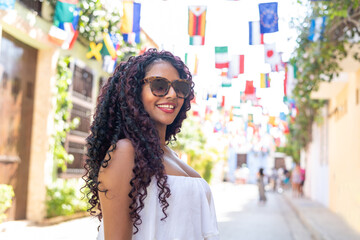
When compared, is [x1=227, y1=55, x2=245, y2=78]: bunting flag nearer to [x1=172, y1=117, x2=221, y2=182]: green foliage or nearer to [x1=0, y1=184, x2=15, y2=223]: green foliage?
[x1=0, y1=184, x2=15, y2=223]: green foliage

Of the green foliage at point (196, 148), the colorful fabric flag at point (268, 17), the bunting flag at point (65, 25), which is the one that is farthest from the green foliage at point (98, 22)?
the green foliage at point (196, 148)

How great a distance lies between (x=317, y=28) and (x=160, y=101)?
341 inches

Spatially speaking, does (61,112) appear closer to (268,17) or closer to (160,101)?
(268,17)

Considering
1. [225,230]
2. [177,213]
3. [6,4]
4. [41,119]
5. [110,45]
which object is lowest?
[225,230]

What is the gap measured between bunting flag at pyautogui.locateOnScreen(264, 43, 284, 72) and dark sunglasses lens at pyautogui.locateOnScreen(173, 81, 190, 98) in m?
9.23

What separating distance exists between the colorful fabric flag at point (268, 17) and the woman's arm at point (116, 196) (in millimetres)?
7500

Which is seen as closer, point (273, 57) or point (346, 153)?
point (273, 57)

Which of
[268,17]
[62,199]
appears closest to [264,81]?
[268,17]

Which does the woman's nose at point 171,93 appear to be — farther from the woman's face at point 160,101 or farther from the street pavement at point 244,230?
the street pavement at point 244,230

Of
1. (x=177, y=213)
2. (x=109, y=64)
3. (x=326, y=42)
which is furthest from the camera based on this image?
(x=109, y=64)

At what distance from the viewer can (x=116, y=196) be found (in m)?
1.97

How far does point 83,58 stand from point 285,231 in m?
6.57

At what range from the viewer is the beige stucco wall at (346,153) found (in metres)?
13.8

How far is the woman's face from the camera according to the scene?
7.28ft
